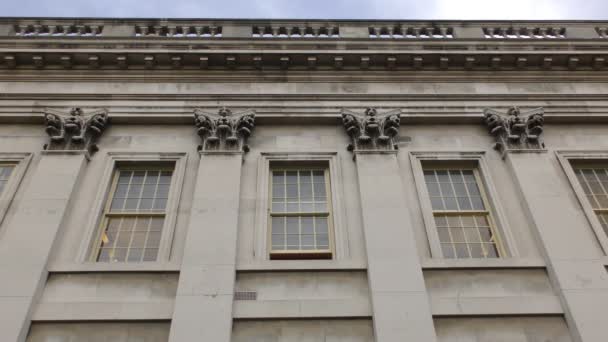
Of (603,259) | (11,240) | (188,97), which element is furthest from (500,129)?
(11,240)

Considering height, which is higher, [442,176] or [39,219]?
[442,176]

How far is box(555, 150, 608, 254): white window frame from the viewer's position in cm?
1030

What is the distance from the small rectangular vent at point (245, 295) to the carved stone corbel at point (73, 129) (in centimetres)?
550

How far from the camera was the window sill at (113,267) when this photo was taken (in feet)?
30.9

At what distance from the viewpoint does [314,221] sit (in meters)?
10.9

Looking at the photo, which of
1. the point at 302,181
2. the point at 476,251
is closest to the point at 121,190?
the point at 302,181

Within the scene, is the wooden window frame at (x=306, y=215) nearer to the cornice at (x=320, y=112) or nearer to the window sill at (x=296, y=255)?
the window sill at (x=296, y=255)

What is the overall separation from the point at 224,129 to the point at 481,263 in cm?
679

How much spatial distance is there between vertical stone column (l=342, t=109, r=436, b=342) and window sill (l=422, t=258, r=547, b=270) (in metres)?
0.35

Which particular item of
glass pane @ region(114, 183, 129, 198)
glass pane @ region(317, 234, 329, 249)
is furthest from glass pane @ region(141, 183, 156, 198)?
glass pane @ region(317, 234, 329, 249)

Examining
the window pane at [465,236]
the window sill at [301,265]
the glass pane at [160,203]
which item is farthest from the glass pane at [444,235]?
the glass pane at [160,203]

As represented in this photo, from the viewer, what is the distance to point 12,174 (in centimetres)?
1129

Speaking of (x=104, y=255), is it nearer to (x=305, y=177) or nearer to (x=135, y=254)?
(x=135, y=254)

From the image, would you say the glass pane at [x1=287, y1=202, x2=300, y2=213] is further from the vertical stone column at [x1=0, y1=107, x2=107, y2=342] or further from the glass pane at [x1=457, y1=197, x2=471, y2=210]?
the vertical stone column at [x1=0, y1=107, x2=107, y2=342]
